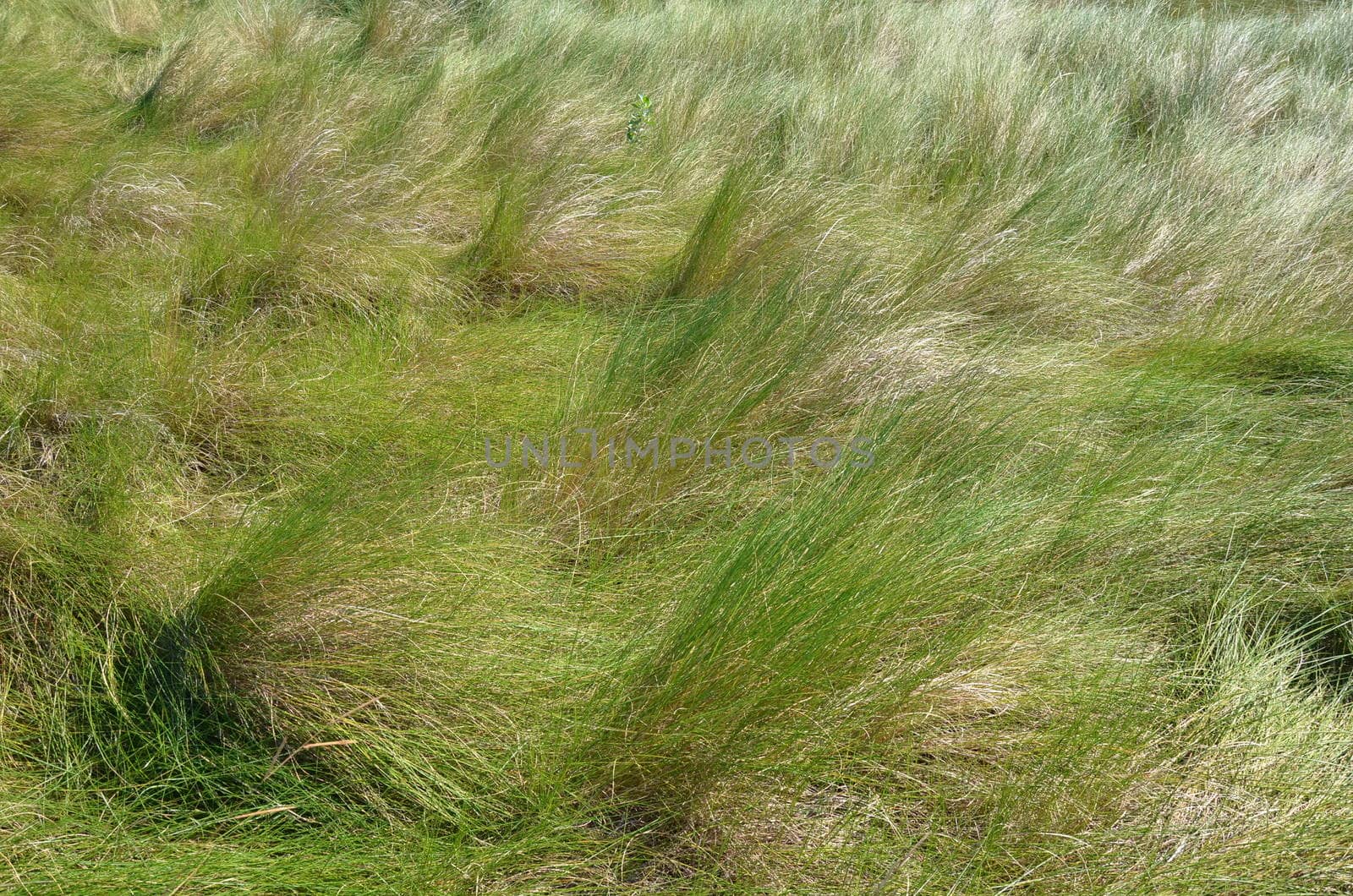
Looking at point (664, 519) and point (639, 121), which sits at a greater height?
point (639, 121)

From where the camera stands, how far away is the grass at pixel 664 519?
1.30m

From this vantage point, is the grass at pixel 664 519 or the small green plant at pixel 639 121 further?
the small green plant at pixel 639 121

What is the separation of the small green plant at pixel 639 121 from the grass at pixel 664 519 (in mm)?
261

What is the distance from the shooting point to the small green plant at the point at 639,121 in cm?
372

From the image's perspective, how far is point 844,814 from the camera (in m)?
1.34

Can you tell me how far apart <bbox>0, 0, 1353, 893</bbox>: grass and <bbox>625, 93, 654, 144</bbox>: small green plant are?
26 centimetres

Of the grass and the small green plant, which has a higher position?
the small green plant

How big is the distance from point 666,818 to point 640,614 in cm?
40

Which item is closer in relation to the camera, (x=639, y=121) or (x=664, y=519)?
(x=664, y=519)

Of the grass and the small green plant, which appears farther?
the small green plant

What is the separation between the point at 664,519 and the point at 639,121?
2.36m

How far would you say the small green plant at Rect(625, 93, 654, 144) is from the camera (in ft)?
12.2

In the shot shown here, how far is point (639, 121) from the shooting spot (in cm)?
374

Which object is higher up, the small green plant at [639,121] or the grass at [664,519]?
the small green plant at [639,121]
